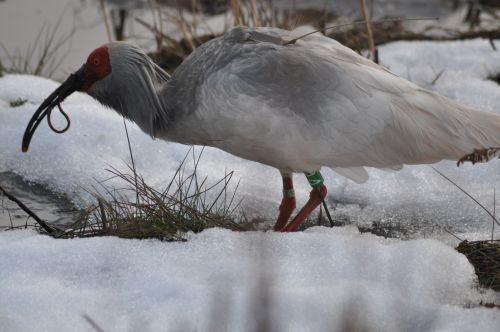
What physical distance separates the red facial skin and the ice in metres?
1.19

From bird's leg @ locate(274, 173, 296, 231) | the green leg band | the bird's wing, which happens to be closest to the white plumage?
the bird's wing

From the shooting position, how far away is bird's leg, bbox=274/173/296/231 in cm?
557

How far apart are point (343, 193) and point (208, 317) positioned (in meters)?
2.48

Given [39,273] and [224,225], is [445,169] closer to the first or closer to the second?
[224,225]

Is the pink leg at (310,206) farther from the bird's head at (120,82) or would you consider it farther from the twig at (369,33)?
the twig at (369,33)

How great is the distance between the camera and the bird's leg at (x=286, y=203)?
5.57 m

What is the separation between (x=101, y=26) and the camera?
9469mm

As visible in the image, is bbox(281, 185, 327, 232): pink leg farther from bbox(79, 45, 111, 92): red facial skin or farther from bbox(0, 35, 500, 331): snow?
bbox(79, 45, 111, 92): red facial skin

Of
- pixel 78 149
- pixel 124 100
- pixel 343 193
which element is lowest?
pixel 343 193

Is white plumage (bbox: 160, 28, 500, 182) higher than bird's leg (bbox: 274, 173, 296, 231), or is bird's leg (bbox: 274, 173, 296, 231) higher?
white plumage (bbox: 160, 28, 500, 182)

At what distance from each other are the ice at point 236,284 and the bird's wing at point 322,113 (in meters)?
0.61

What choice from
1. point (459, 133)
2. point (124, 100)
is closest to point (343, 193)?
point (459, 133)

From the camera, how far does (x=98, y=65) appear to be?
5.43 metres

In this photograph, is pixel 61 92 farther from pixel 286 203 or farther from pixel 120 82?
pixel 286 203
